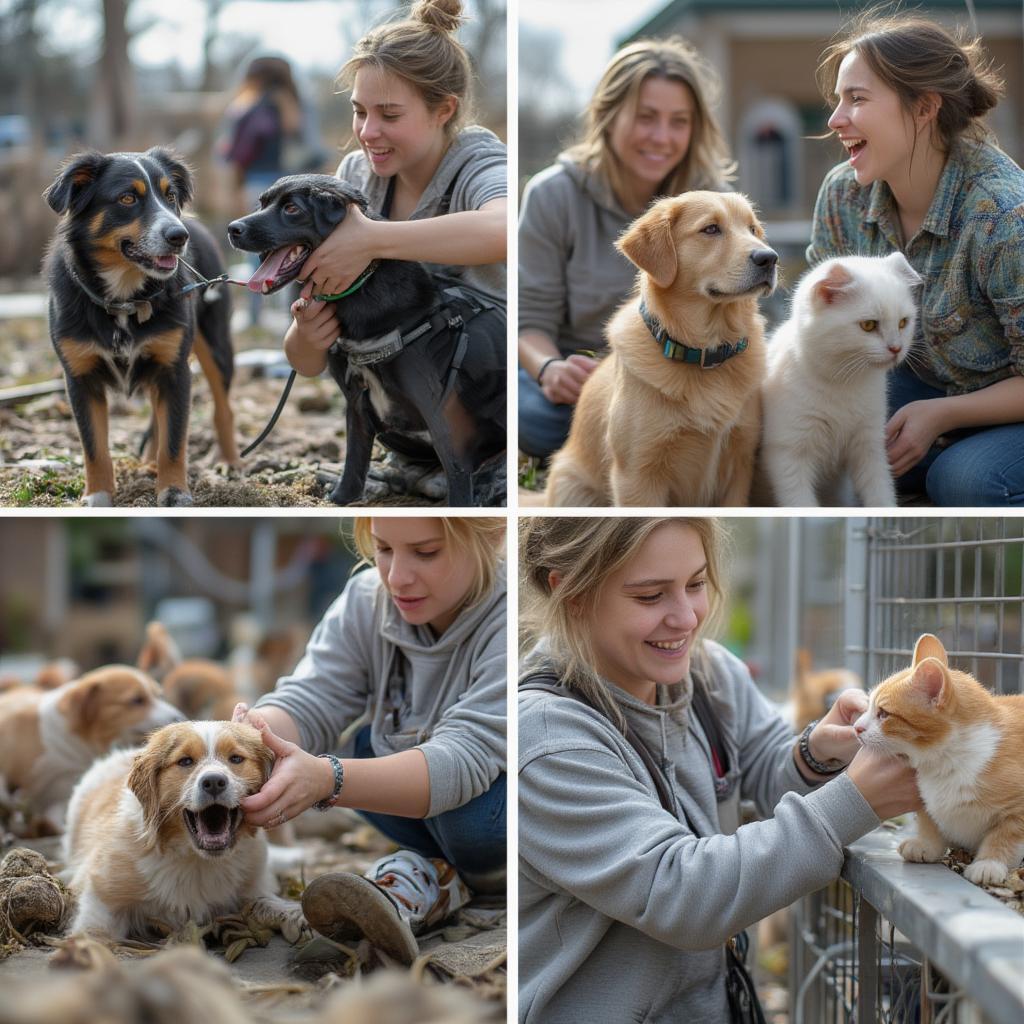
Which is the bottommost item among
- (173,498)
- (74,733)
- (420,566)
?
(74,733)

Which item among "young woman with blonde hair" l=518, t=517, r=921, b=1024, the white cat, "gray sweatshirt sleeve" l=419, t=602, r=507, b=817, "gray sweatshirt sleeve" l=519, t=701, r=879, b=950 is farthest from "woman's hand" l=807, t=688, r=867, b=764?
"gray sweatshirt sleeve" l=419, t=602, r=507, b=817

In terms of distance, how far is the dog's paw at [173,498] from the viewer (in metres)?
2.76

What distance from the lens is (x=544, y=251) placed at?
3.41 m

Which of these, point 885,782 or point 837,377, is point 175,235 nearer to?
point 837,377

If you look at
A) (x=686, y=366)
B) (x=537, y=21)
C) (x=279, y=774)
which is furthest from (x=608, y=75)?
(x=537, y=21)

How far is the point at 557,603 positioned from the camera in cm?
251

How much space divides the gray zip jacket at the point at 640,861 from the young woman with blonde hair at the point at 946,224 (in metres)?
0.80

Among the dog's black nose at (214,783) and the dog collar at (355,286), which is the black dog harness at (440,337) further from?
the dog's black nose at (214,783)

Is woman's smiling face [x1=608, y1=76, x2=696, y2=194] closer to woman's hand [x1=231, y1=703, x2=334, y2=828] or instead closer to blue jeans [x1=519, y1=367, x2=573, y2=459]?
blue jeans [x1=519, y1=367, x2=573, y2=459]

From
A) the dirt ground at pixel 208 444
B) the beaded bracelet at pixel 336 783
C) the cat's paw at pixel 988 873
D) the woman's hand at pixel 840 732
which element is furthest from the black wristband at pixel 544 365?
the cat's paw at pixel 988 873

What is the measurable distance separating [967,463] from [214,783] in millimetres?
1754

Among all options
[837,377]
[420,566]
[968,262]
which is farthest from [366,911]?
[968,262]

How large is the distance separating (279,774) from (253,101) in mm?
6028

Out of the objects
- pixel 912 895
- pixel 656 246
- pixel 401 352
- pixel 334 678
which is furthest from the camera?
pixel 334 678
